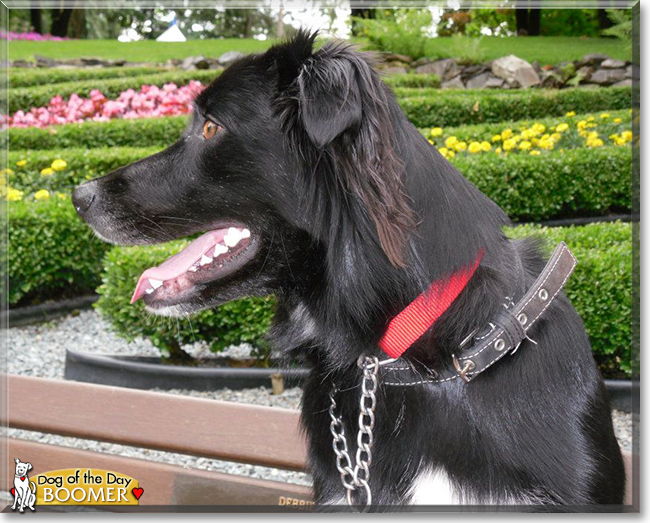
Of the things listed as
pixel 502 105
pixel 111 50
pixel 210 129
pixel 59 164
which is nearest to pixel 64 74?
pixel 111 50

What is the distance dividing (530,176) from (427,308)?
436 cm

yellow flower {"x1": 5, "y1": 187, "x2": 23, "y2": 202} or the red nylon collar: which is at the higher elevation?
the red nylon collar

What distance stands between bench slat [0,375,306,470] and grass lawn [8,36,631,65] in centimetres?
1017

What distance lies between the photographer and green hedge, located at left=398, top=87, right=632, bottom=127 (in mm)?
8492

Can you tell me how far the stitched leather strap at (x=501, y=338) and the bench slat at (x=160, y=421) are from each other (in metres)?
0.57

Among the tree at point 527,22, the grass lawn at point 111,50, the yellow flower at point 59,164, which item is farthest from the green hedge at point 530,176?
the tree at point 527,22

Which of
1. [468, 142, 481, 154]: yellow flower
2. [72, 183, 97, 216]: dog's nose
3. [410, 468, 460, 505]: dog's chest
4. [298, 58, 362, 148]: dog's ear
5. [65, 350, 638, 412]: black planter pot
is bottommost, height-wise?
[65, 350, 638, 412]: black planter pot

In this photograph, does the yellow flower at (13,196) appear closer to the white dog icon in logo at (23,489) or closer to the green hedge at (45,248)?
the green hedge at (45,248)

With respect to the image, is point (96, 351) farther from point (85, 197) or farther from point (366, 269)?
point (366, 269)

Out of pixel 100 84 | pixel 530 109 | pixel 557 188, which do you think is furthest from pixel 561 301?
pixel 100 84

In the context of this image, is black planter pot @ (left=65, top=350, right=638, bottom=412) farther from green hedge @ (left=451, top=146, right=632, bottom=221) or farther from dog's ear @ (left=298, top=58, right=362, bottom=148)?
dog's ear @ (left=298, top=58, right=362, bottom=148)

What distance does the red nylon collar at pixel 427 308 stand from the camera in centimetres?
173

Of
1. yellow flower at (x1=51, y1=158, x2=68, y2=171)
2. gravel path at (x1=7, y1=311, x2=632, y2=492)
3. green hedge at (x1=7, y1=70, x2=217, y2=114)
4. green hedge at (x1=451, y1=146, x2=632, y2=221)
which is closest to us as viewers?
gravel path at (x1=7, y1=311, x2=632, y2=492)

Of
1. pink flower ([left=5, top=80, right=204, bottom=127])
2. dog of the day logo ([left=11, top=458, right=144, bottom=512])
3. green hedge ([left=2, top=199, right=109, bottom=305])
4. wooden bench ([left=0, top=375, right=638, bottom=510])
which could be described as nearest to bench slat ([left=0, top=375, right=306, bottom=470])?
wooden bench ([left=0, top=375, right=638, bottom=510])
